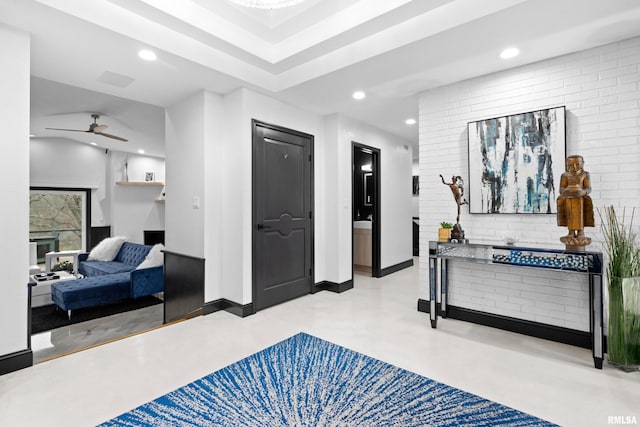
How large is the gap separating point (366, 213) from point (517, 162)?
3.90 metres

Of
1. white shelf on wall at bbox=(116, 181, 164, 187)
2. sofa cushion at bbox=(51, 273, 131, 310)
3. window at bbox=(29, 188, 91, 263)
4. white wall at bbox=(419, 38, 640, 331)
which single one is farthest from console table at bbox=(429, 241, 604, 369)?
window at bbox=(29, 188, 91, 263)

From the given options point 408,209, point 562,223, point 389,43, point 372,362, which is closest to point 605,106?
point 562,223

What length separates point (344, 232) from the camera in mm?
4668

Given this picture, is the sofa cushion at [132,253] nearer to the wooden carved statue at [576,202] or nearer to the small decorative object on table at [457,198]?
the small decorative object on table at [457,198]

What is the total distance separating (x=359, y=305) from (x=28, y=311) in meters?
3.08

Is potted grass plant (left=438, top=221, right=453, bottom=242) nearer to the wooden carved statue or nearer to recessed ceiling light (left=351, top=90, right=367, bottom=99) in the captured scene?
the wooden carved statue

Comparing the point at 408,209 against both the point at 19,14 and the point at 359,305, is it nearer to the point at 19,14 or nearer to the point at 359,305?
the point at 359,305

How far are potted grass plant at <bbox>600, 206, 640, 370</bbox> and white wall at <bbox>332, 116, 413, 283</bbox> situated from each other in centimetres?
285

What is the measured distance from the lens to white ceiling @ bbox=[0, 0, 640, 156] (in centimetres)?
229

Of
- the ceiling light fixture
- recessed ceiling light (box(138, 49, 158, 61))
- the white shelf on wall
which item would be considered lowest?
the white shelf on wall

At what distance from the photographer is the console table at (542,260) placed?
236 centimetres

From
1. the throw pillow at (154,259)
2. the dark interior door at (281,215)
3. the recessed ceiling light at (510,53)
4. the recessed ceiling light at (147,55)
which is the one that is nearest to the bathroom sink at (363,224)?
the dark interior door at (281,215)

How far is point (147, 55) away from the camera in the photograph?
279 centimetres

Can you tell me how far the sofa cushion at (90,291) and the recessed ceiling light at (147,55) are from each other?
342cm
